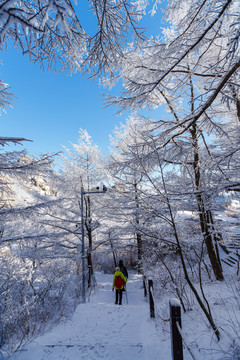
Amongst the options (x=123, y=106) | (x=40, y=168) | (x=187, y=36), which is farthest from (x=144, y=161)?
(x=40, y=168)

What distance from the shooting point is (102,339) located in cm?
308

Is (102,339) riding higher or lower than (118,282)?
higher

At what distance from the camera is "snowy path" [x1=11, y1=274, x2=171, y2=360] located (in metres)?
2.32

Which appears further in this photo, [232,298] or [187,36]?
[232,298]

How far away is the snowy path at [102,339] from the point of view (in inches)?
91.5

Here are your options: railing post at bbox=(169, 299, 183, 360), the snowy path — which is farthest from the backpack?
railing post at bbox=(169, 299, 183, 360)

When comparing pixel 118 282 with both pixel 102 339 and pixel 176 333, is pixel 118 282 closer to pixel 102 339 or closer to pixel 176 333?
pixel 102 339

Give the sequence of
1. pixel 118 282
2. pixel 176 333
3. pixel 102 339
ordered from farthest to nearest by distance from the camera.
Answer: pixel 118 282, pixel 102 339, pixel 176 333

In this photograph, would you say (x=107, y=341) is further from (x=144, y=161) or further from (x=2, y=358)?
(x=144, y=161)

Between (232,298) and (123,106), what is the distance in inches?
203

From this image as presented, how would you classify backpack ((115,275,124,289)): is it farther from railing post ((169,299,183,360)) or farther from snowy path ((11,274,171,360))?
railing post ((169,299,183,360))

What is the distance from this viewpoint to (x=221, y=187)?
3.13 meters

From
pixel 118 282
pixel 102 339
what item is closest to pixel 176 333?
pixel 102 339

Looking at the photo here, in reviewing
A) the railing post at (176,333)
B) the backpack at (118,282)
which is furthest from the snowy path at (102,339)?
the backpack at (118,282)
